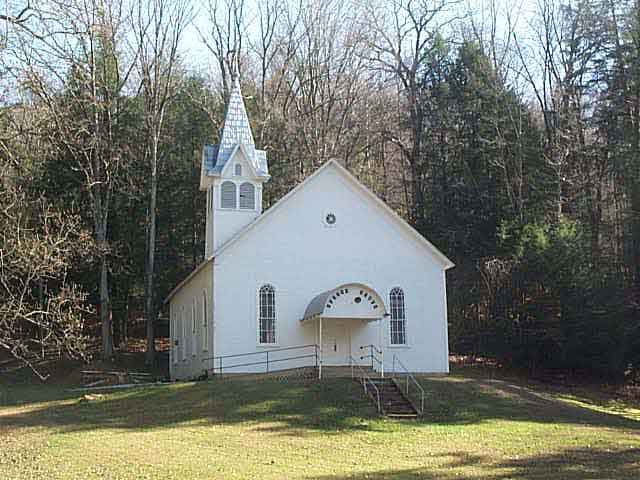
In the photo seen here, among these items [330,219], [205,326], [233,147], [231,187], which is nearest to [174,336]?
[205,326]

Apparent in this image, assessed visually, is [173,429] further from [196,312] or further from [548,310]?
[548,310]

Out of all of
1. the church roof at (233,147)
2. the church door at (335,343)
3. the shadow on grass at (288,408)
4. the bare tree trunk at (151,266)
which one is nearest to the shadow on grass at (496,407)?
the shadow on grass at (288,408)

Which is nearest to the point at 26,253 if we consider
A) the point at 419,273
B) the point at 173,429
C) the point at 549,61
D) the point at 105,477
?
the point at 173,429

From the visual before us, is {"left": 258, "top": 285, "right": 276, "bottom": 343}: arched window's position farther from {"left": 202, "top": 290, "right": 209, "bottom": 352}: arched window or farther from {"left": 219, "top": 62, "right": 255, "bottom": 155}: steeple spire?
{"left": 219, "top": 62, "right": 255, "bottom": 155}: steeple spire

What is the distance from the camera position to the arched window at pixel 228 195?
33406 millimetres

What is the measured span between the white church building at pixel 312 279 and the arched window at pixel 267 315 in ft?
0.12

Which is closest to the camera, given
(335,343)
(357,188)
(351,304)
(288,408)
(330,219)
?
(288,408)

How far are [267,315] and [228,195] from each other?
5.47m

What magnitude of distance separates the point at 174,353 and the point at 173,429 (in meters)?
18.3

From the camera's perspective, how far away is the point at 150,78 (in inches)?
1686

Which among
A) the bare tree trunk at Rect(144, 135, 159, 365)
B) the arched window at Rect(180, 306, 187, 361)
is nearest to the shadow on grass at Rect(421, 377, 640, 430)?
the arched window at Rect(180, 306, 187, 361)

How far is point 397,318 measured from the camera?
105ft

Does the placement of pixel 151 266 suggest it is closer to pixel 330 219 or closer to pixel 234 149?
pixel 234 149

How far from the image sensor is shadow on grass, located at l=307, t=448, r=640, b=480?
16719mm
